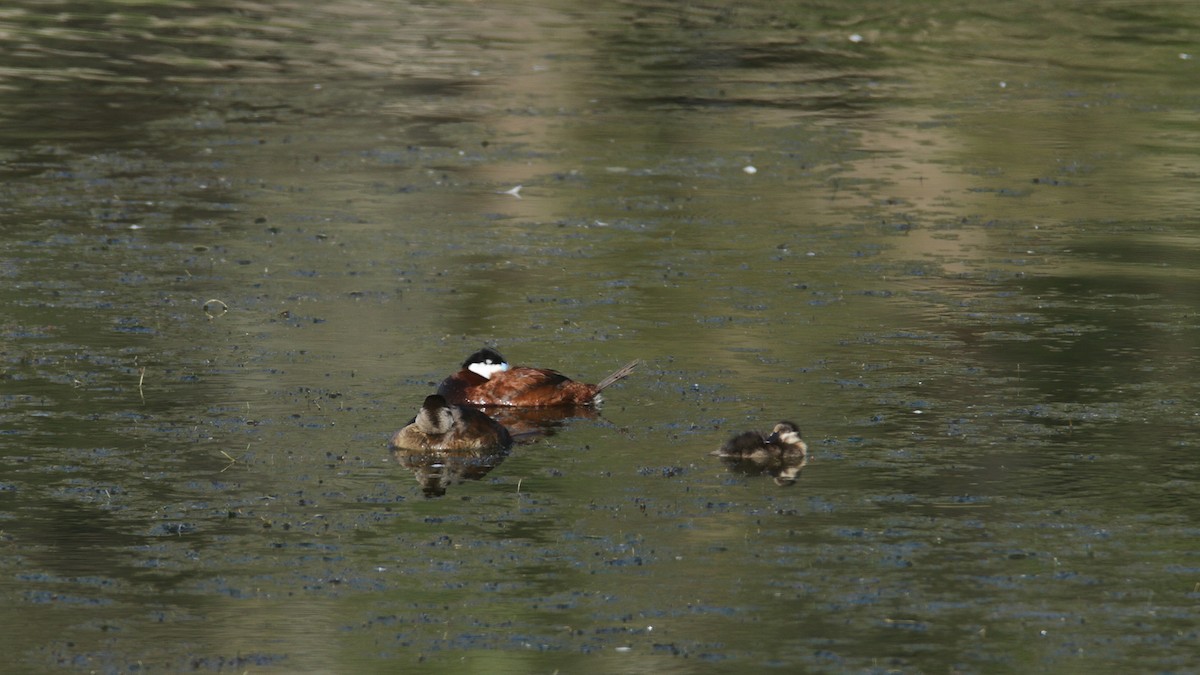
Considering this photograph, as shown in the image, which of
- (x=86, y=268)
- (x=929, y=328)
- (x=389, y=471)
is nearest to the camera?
(x=389, y=471)

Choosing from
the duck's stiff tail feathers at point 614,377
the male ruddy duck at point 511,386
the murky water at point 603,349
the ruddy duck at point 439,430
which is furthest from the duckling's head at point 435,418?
the duck's stiff tail feathers at point 614,377

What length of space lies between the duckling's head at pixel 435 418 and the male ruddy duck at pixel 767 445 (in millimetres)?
→ 1381

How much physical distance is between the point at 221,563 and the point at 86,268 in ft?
22.1

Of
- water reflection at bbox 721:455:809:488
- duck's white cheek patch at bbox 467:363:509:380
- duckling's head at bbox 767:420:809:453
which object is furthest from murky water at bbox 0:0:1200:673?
duck's white cheek patch at bbox 467:363:509:380

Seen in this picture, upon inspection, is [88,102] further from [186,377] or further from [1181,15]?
[1181,15]

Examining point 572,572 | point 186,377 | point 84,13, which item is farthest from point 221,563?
point 84,13

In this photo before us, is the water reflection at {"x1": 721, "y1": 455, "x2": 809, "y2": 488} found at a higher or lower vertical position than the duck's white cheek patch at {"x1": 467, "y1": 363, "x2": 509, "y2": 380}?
higher

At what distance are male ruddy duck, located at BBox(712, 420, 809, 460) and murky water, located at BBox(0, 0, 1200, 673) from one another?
16cm

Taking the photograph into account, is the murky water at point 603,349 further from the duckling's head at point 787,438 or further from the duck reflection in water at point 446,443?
the duckling's head at point 787,438

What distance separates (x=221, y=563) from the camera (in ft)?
28.3

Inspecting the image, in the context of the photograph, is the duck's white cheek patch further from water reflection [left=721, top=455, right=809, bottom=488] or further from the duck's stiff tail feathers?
water reflection [left=721, top=455, right=809, bottom=488]

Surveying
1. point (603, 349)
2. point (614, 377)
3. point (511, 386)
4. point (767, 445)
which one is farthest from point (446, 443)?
point (603, 349)

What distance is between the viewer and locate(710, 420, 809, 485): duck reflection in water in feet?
33.0

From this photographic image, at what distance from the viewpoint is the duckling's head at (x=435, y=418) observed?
10.5 metres
